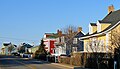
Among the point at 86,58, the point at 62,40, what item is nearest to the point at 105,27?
the point at 86,58

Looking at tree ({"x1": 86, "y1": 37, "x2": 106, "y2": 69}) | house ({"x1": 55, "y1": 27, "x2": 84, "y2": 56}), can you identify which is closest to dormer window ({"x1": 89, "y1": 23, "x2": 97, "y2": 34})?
tree ({"x1": 86, "y1": 37, "x2": 106, "y2": 69})

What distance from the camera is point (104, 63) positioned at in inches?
1359

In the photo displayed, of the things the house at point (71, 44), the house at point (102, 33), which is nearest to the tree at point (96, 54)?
the house at point (102, 33)

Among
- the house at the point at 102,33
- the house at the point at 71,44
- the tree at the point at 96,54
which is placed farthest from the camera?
the house at the point at 71,44

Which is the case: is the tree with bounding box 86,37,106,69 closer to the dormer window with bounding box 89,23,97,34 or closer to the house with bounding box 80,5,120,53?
the house with bounding box 80,5,120,53

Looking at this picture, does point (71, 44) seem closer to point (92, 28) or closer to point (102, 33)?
point (92, 28)

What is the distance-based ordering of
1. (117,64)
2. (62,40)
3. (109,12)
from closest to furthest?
1. (117,64)
2. (109,12)
3. (62,40)

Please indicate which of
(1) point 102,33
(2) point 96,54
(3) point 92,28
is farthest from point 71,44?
(2) point 96,54

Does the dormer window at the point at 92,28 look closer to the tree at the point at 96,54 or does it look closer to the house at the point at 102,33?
the house at the point at 102,33

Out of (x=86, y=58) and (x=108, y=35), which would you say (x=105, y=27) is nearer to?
(x=108, y=35)

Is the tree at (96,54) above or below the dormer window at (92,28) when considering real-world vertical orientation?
below

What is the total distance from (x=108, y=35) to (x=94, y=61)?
5.80m

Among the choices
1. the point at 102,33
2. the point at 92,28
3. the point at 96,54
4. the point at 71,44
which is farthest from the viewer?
the point at 71,44

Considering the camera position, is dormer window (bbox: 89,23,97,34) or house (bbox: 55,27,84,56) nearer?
dormer window (bbox: 89,23,97,34)
